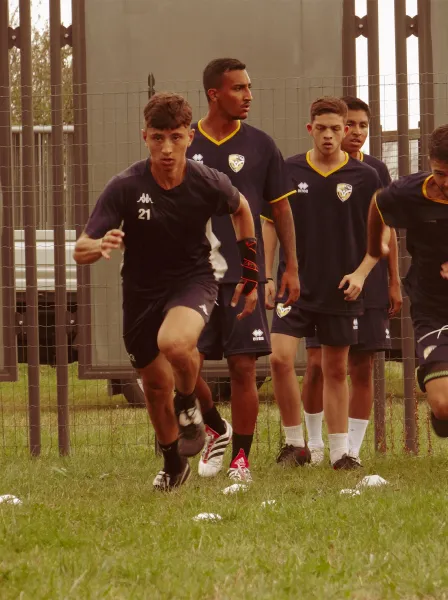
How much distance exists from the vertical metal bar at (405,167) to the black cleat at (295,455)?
1.16m

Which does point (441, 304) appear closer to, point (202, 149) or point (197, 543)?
point (202, 149)

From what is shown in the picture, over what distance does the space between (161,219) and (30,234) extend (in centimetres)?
297

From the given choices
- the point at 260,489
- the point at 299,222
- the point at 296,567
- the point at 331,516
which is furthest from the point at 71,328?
the point at 296,567

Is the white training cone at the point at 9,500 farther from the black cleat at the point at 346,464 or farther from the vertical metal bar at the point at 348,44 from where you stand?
the vertical metal bar at the point at 348,44

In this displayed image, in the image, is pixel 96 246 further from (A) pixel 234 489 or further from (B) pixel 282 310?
(B) pixel 282 310

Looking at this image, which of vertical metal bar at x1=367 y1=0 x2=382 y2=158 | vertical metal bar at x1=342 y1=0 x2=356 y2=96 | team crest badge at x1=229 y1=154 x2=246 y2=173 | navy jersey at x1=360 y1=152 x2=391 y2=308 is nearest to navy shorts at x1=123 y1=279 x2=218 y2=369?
team crest badge at x1=229 y1=154 x2=246 y2=173

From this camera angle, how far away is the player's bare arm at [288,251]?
24.2 feet

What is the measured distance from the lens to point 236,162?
7641 millimetres

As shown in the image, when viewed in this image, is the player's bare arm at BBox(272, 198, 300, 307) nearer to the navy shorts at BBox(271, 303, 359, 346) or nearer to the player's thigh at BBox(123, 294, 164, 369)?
the navy shorts at BBox(271, 303, 359, 346)

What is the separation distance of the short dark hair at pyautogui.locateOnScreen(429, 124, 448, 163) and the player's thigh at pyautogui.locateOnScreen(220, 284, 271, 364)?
1650 mm

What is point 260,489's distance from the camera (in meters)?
6.83

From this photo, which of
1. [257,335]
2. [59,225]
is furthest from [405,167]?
[59,225]

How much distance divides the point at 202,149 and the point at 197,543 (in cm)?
333

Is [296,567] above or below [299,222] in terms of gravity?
below
